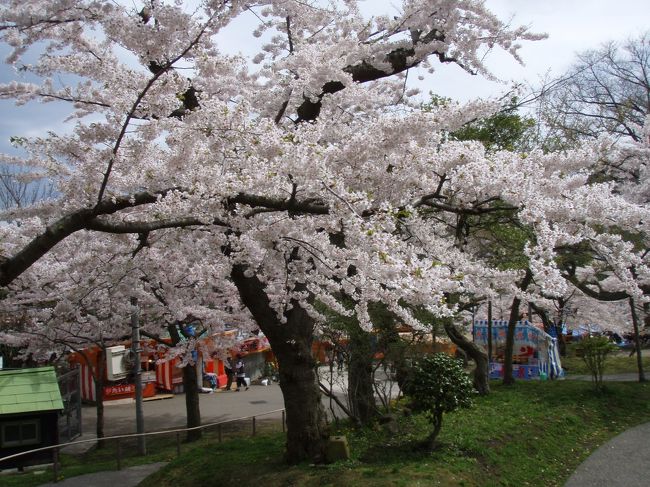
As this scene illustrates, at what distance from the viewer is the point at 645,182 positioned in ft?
49.1

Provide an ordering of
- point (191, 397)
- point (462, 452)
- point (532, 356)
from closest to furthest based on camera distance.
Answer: point (462, 452) < point (191, 397) < point (532, 356)

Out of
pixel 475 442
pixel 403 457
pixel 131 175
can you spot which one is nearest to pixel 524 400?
pixel 475 442

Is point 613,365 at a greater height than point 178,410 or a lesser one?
greater

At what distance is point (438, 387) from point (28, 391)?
7794mm

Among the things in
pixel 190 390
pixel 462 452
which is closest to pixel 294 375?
pixel 462 452

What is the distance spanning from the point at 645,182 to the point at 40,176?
560 inches

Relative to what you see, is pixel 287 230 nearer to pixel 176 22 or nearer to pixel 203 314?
pixel 176 22

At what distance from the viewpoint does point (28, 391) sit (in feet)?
35.2

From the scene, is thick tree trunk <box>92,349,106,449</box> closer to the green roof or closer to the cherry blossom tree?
the green roof

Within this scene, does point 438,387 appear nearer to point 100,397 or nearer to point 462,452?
point 462,452

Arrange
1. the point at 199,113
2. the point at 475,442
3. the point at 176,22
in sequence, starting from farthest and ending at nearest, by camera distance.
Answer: the point at 475,442
the point at 199,113
the point at 176,22

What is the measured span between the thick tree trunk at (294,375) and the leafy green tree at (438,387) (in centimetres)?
134

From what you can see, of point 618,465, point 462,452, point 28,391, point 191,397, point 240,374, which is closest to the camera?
point 462,452

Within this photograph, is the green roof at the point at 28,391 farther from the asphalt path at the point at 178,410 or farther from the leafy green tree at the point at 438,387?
the leafy green tree at the point at 438,387
